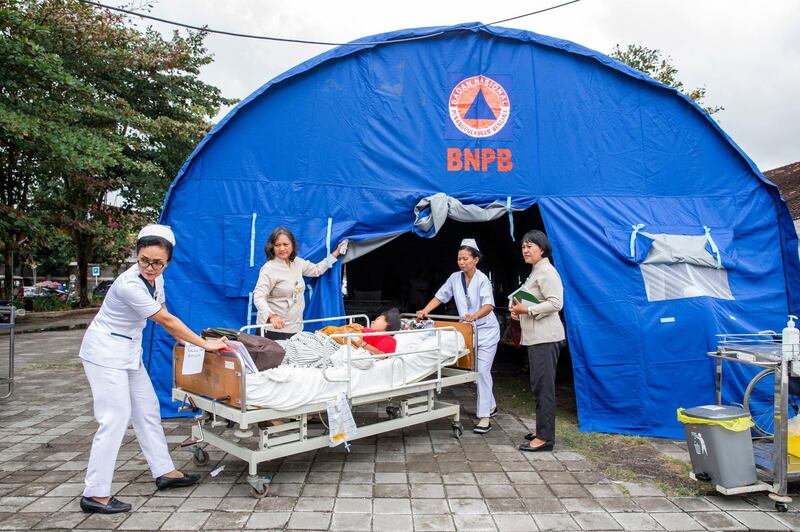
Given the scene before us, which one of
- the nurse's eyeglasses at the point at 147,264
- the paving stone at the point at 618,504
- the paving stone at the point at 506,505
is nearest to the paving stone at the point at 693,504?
the paving stone at the point at 618,504

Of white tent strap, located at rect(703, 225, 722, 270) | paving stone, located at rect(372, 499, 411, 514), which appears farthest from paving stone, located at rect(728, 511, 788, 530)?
white tent strap, located at rect(703, 225, 722, 270)

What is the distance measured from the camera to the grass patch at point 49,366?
10.3 metres

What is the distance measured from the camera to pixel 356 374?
4.86 metres

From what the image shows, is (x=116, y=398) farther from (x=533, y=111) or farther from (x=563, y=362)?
(x=563, y=362)

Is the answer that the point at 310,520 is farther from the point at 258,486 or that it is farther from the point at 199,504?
the point at 199,504

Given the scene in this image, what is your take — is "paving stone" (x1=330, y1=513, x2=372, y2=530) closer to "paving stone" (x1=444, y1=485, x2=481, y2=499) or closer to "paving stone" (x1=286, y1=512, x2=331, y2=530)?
"paving stone" (x1=286, y1=512, x2=331, y2=530)

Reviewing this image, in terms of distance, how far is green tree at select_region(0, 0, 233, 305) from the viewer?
12.1m

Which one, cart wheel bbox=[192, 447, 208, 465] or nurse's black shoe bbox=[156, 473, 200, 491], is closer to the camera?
nurse's black shoe bbox=[156, 473, 200, 491]

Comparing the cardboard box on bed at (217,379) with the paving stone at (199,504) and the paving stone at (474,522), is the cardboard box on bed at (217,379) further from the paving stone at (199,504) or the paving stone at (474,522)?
the paving stone at (474,522)

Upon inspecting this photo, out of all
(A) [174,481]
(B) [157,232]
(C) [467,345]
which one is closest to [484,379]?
(C) [467,345]

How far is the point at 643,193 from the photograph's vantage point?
702 cm

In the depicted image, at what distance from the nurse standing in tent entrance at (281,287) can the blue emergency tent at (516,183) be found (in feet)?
2.14

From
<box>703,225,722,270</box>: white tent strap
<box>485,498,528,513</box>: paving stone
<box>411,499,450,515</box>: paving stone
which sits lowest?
Result: <box>485,498,528,513</box>: paving stone

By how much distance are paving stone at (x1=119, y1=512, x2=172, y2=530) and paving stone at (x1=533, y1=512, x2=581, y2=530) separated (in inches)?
103
